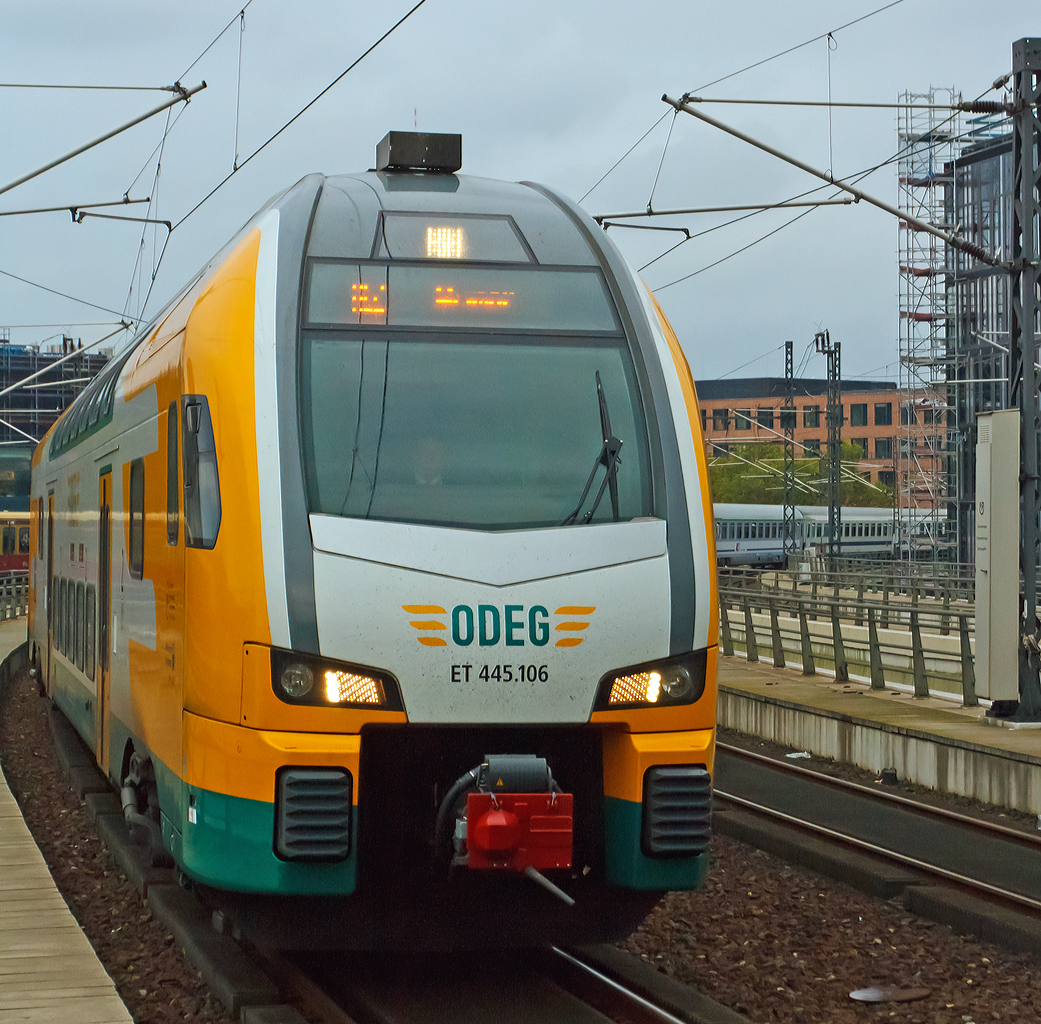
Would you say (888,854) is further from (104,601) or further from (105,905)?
(104,601)

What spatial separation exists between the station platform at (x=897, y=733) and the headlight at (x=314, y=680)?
757cm

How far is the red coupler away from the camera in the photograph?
19.3 feet

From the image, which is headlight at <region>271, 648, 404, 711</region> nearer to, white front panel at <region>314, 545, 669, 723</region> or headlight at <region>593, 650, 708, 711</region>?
white front panel at <region>314, 545, 669, 723</region>

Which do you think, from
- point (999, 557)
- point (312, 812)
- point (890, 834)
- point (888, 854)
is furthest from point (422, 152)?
point (999, 557)

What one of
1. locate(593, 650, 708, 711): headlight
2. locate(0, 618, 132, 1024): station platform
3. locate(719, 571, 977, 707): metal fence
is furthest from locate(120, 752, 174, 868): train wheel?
locate(719, 571, 977, 707): metal fence

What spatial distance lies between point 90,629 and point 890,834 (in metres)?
5.99

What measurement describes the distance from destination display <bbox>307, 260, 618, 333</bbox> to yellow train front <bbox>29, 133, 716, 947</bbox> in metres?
0.01

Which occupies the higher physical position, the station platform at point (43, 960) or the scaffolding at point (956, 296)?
the scaffolding at point (956, 296)

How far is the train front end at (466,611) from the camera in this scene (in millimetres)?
5957

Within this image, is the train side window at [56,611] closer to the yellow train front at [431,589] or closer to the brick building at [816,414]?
the yellow train front at [431,589]

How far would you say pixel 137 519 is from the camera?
8.21 metres

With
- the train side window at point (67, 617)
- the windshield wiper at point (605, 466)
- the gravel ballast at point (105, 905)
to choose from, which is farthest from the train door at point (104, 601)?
the windshield wiper at point (605, 466)

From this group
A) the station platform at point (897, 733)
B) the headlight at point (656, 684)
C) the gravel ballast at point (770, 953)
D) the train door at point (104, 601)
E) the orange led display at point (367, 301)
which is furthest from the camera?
the station platform at point (897, 733)

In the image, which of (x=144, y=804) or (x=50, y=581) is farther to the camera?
(x=50, y=581)
